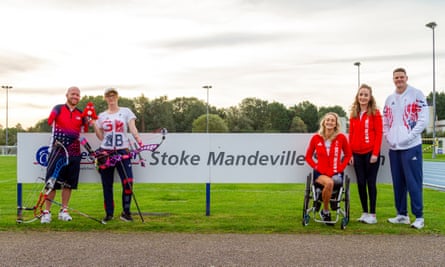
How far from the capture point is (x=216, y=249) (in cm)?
518

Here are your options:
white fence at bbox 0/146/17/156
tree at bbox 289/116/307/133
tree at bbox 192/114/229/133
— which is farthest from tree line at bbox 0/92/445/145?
white fence at bbox 0/146/17/156

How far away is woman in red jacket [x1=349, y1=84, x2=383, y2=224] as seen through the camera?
6707 millimetres

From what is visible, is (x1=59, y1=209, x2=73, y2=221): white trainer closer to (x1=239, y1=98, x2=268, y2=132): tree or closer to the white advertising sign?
the white advertising sign

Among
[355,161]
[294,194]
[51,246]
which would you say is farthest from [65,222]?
[294,194]

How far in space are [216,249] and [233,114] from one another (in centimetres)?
10646

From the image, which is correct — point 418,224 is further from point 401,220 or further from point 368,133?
point 368,133

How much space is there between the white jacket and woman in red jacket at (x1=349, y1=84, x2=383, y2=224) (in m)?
0.27

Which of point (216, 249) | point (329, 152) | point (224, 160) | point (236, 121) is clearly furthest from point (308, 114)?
point (216, 249)

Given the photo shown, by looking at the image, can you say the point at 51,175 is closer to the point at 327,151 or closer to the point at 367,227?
the point at 327,151

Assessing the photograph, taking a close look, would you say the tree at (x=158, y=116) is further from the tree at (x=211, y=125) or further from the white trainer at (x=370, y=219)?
the white trainer at (x=370, y=219)

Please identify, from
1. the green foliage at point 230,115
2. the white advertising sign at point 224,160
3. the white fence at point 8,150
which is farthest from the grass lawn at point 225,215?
the green foliage at point 230,115

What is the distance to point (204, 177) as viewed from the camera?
24.6ft

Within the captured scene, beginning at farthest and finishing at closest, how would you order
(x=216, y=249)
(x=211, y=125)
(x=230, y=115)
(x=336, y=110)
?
(x=230, y=115), (x=336, y=110), (x=211, y=125), (x=216, y=249)

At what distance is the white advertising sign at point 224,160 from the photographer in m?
7.51
